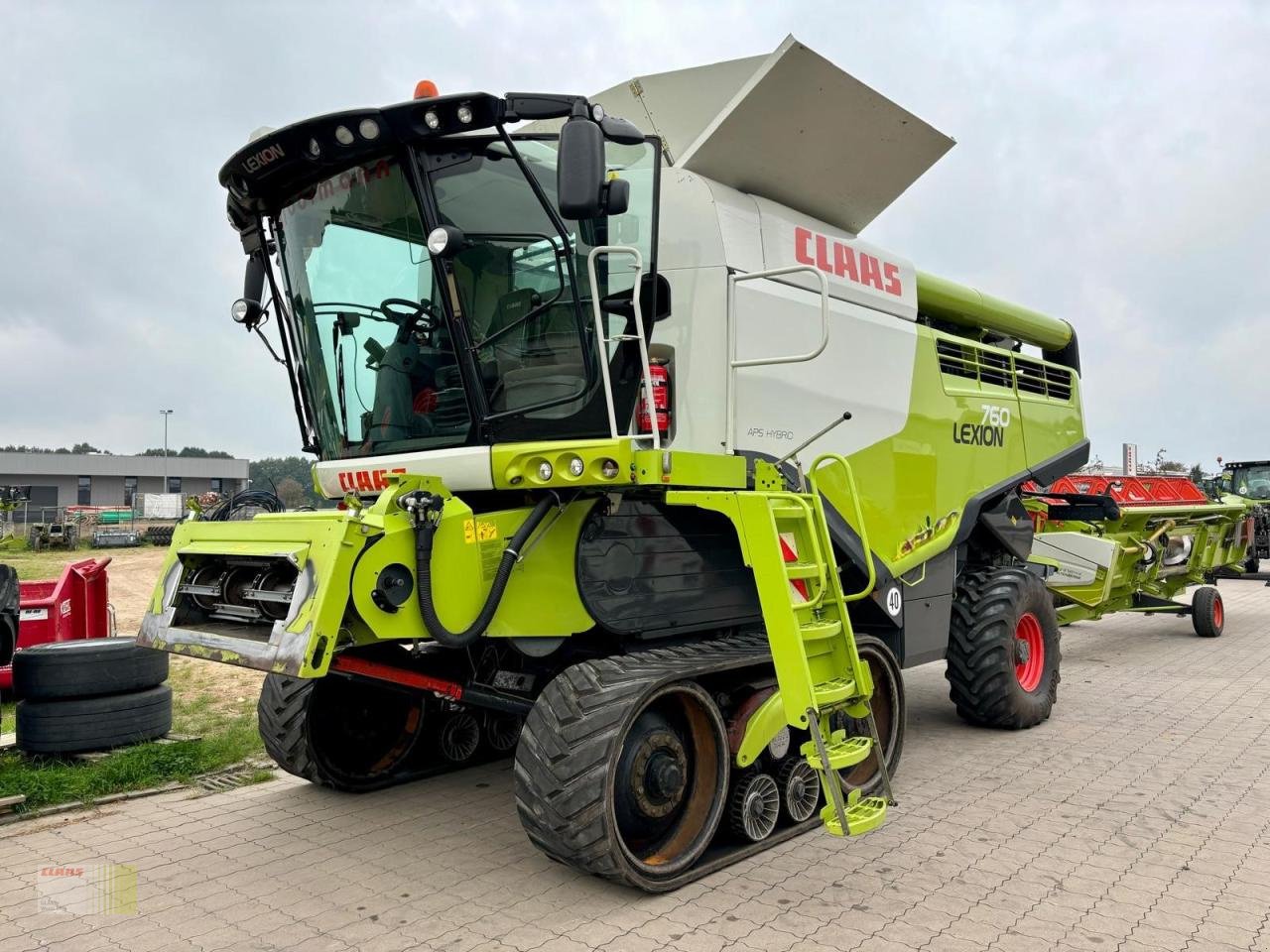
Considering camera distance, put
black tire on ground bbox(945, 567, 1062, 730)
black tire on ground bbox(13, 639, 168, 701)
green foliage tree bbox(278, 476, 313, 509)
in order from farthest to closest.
→ 1. black tire on ground bbox(945, 567, 1062, 730)
2. black tire on ground bbox(13, 639, 168, 701)
3. green foliage tree bbox(278, 476, 313, 509)

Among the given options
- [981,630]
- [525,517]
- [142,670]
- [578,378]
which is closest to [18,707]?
[142,670]

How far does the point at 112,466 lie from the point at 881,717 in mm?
64034

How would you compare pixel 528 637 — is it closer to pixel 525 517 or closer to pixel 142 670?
pixel 525 517

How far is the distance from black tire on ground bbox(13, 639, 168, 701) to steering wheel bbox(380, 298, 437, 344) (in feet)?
7.78

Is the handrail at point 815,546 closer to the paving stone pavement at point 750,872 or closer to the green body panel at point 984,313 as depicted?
the paving stone pavement at point 750,872

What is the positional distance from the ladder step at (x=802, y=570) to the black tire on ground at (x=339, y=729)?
6.34 feet

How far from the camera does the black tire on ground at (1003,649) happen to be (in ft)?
19.8

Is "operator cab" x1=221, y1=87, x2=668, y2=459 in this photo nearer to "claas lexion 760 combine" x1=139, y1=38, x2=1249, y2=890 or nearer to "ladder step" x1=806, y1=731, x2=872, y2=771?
"claas lexion 760 combine" x1=139, y1=38, x2=1249, y2=890

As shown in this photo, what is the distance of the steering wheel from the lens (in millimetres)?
4152

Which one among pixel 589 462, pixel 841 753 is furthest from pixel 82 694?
pixel 841 753

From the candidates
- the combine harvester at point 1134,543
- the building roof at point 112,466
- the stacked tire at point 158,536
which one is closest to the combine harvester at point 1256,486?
the combine harvester at point 1134,543

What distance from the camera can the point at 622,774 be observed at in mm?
3693

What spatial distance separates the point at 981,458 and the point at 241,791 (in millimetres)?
4901

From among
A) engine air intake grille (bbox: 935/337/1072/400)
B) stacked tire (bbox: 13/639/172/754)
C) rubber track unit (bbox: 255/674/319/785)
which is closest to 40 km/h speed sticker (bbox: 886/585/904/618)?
engine air intake grille (bbox: 935/337/1072/400)
